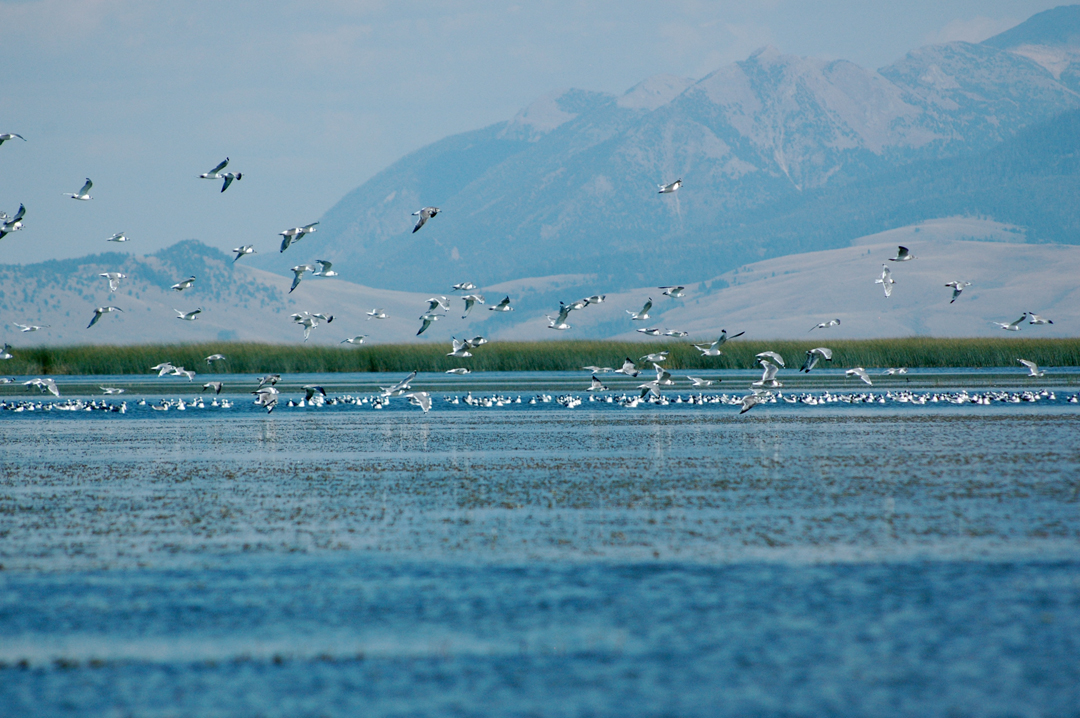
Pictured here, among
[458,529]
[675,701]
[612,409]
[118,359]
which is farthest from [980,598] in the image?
[118,359]

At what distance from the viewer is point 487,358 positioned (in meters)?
71.8

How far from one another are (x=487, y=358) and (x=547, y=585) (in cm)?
5921

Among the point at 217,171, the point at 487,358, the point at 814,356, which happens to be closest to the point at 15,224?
the point at 217,171

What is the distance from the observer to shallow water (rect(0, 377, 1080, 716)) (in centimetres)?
953

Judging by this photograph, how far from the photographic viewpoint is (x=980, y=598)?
11758 mm

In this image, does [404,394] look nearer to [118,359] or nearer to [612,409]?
[612,409]

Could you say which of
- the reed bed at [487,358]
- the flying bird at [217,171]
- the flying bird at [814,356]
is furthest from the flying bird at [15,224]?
the reed bed at [487,358]

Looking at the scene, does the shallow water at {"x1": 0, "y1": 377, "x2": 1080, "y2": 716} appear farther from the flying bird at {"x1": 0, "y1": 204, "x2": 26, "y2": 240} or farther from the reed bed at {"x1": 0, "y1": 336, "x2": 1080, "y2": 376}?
the reed bed at {"x1": 0, "y1": 336, "x2": 1080, "y2": 376}

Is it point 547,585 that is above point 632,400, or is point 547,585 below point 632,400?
below

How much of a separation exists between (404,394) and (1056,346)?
41.1 metres

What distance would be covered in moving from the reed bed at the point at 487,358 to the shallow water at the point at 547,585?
4568 centimetres

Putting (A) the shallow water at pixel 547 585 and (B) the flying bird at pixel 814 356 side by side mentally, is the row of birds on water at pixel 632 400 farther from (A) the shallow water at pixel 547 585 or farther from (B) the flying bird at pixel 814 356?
(A) the shallow water at pixel 547 585

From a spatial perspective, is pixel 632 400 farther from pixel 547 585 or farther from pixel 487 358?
pixel 547 585

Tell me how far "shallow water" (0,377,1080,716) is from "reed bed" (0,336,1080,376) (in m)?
45.7
